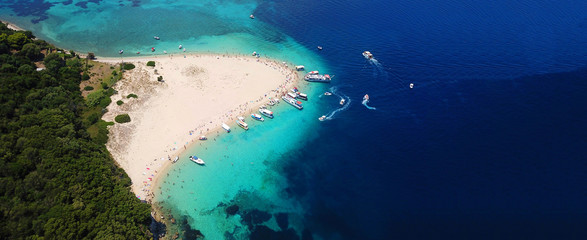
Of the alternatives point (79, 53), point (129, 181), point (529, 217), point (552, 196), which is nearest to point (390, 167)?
point (529, 217)

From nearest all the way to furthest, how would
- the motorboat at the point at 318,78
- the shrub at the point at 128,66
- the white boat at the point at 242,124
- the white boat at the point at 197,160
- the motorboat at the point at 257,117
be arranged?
1. the white boat at the point at 197,160
2. the white boat at the point at 242,124
3. the motorboat at the point at 257,117
4. the motorboat at the point at 318,78
5. the shrub at the point at 128,66

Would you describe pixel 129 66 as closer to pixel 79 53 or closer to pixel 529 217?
pixel 79 53

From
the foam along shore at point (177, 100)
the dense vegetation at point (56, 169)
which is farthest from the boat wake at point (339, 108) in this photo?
the dense vegetation at point (56, 169)

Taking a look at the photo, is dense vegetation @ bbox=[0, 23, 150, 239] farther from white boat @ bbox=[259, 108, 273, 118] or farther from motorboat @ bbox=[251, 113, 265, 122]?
white boat @ bbox=[259, 108, 273, 118]

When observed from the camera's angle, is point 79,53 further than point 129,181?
Yes

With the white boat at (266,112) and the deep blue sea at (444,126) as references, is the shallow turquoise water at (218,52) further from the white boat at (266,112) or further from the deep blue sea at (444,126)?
the deep blue sea at (444,126)

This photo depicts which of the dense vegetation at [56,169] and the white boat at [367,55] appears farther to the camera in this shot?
the white boat at [367,55]

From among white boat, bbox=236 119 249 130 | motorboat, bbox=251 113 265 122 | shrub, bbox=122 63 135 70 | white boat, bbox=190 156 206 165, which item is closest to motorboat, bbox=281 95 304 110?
motorboat, bbox=251 113 265 122
